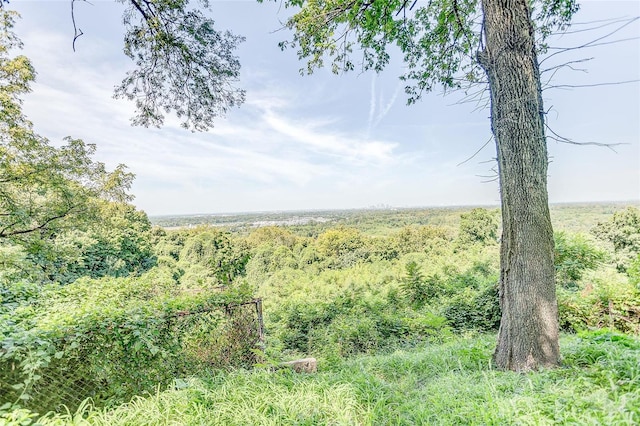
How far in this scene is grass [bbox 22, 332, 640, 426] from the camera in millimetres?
1478

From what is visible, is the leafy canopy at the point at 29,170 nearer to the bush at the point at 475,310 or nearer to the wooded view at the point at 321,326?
the wooded view at the point at 321,326

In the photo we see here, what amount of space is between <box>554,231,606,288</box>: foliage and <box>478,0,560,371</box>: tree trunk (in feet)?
17.7

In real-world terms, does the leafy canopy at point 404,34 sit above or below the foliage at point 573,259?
above

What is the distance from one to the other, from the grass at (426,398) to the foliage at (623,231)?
13409mm

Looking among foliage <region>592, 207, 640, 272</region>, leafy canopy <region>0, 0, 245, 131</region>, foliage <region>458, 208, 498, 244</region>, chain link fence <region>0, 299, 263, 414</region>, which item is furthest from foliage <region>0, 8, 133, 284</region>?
foliage <region>592, 207, 640, 272</region>

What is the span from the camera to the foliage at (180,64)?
3471 millimetres

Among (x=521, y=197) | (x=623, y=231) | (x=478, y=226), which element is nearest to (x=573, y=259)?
(x=521, y=197)

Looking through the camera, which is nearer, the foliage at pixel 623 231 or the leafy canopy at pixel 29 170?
the leafy canopy at pixel 29 170

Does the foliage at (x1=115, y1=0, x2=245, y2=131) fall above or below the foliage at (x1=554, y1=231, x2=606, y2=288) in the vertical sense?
above

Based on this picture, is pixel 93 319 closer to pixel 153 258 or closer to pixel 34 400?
pixel 34 400

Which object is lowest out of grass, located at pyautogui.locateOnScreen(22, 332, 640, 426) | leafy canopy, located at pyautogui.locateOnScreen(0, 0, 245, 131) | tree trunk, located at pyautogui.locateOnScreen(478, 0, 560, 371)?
grass, located at pyautogui.locateOnScreen(22, 332, 640, 426)

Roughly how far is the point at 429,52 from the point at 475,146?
2.31m

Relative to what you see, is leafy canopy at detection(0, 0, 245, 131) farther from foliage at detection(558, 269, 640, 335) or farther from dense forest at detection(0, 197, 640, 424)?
foliage at detection(558, 269, 640, 335)

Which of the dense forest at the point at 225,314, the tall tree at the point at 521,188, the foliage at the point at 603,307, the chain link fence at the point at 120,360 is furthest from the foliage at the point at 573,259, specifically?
the chain link fence at the point at 120,360
